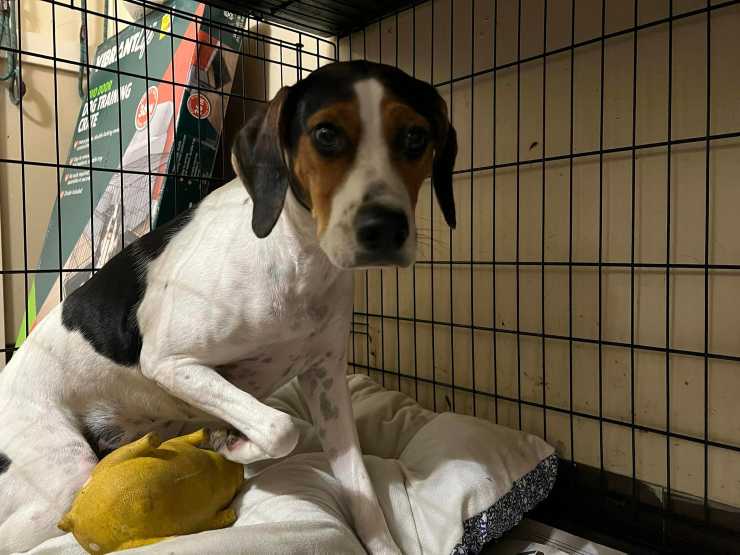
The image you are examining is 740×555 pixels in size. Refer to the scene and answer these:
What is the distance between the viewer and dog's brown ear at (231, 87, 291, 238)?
1143 mm

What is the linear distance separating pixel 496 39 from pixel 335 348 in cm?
112

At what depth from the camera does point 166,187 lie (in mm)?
2238

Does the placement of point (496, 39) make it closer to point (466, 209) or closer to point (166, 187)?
point (466, 209)

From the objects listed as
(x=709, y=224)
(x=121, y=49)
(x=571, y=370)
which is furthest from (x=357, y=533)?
(x=121, y=49)

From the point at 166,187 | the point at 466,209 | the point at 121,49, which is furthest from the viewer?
the point at 121,49

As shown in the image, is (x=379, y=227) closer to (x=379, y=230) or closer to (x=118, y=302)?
(x=379, y=230)

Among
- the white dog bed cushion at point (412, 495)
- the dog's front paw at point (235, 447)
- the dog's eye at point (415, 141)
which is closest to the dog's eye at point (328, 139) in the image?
the dog's eye at point (415, 141)

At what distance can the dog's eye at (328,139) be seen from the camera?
3.56ft

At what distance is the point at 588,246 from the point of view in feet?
5.48

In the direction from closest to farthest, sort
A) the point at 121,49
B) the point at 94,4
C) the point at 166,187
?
the point at 166,187 < the point at 121,49 < the point at 94,4

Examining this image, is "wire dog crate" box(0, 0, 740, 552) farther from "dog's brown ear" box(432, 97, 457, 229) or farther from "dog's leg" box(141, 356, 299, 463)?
"dog's leg" box(141, 356, 299, 463)

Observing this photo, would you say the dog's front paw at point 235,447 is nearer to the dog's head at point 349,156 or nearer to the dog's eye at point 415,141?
the dog's head at point 349,156

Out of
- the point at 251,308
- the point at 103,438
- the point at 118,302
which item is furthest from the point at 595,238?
the point at 103,438

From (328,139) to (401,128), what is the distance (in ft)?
0.45
